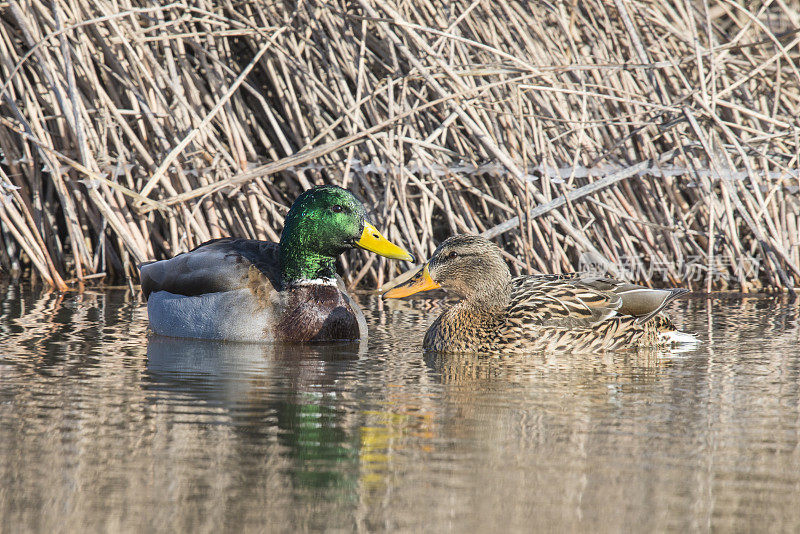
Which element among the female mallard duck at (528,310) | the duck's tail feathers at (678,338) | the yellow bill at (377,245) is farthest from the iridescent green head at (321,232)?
the duck's tail feathers at (678,338)

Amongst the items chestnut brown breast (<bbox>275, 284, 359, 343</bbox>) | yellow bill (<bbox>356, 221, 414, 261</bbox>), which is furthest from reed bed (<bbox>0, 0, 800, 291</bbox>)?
chestnut brown breast (<bbox>275, 284, 359, 343</bbox>)

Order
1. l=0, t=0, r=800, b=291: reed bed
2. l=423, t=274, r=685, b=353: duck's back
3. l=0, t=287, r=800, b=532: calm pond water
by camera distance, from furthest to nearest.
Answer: l=0, t=0, r=800, b=291: reed bed → l=423, t=274, r=685, b=353: duck's back → l=0, t=287, r=800, b=532: calm pond water

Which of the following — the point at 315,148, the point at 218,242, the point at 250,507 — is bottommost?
the point at 250,507

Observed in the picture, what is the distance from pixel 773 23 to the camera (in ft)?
33.0

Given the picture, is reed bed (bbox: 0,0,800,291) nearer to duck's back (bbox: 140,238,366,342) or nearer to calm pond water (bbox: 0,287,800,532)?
duck's back (bbox: 140,238,366,342)

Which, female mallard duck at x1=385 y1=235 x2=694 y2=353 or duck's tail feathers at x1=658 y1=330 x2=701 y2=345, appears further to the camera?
duck's tail feathers at x1=658 y1=330 x2=701 y2=345

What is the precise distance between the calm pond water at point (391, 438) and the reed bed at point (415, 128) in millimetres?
1889

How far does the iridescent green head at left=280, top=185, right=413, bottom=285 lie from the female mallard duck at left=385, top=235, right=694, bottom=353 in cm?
45

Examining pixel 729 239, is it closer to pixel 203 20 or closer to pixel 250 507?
pixel 203 20

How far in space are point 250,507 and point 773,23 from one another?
8.32m

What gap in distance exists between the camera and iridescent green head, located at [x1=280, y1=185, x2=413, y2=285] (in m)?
6.59

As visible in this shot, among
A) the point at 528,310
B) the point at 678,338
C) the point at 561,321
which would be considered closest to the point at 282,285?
the point at 528,310

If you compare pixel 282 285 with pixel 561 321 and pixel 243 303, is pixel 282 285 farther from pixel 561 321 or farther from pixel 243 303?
pixel 561 321

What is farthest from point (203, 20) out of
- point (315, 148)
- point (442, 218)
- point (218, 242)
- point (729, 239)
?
point (729, 239)
